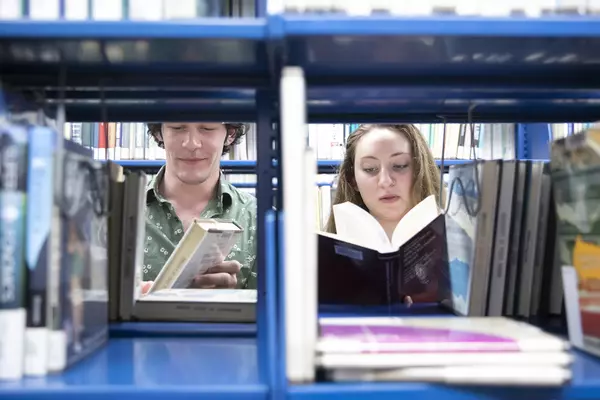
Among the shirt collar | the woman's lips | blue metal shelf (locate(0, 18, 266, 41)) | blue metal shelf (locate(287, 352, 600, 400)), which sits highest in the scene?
blue metal shelf (locate(0, 18, 266, 41))

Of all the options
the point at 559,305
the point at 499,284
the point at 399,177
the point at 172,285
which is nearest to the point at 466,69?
the point at 499,284

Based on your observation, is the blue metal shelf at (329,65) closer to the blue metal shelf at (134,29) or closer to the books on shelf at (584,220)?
the blue metal shelf at (134,29)

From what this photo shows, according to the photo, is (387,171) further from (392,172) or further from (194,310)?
(194,310)

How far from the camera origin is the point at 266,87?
2.92 ft

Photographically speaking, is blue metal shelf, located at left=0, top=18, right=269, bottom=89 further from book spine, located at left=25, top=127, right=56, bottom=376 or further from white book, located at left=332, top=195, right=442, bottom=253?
white book, located at left=332, top=195, right=442, bottom=253

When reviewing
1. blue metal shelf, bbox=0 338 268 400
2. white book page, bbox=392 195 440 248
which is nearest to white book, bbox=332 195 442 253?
white book page, bbox=392 195 440 248

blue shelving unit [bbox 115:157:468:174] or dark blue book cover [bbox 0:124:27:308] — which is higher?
blue shelving unit [bbox 115:157:468:174]

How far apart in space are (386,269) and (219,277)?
1.50ft

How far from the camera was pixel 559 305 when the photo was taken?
1.00 m

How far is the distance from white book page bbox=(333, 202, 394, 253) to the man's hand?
0.98 feet

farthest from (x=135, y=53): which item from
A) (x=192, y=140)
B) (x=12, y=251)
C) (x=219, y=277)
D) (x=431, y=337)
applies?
(x=192, y=140)

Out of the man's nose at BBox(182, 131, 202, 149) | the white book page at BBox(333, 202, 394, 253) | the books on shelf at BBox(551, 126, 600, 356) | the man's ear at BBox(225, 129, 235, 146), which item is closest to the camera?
the books on shelf at BBox(551, 126, 600, 356)

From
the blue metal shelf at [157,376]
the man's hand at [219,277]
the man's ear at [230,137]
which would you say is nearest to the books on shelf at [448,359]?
the blue metal shelf at [157,376]

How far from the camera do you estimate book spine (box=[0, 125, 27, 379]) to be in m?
0.64
